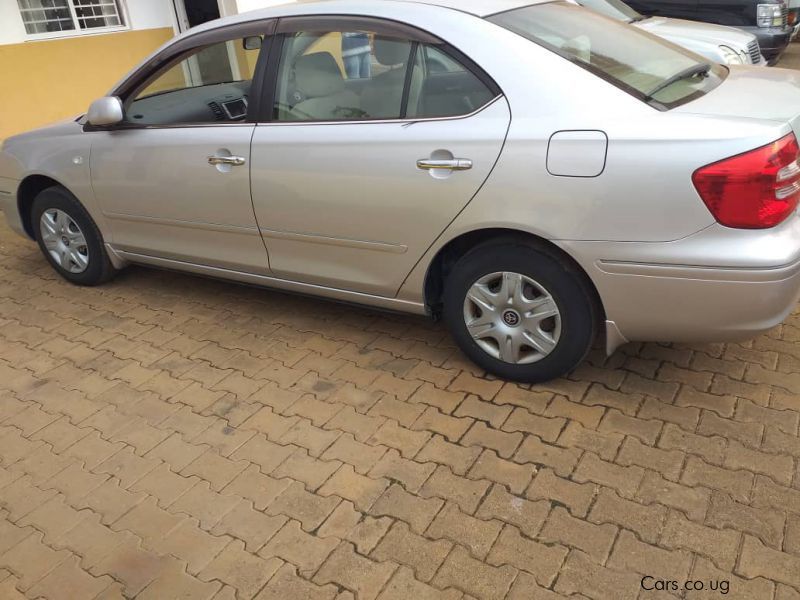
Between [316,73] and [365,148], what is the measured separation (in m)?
0.61

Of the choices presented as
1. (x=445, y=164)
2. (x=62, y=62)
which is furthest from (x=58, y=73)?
(x=445, y=164)

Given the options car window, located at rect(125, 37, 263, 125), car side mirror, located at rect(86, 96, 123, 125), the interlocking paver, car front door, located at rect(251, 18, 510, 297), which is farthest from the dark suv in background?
car side mirror, located at rect(86, 96, 123, 125)

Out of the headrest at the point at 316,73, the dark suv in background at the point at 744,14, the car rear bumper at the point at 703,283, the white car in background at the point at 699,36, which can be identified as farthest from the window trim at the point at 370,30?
the dark suv in background at the point at 744,14

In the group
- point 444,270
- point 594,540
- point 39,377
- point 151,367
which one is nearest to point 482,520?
point 594,540

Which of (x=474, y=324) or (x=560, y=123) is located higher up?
(x=560, y=123)

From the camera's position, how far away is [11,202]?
4.84 m

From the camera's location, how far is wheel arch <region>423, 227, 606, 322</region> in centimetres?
291

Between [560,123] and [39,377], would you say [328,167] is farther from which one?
[39,377]

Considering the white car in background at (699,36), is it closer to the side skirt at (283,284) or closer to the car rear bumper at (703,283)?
the side skirt at (283,284)

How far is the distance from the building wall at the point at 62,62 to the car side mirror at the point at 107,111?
4132mm

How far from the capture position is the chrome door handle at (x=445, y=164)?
2922mm

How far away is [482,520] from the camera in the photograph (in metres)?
2.49

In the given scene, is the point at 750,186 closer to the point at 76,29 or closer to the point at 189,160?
the point at 189,160

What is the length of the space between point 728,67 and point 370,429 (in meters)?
2.56
